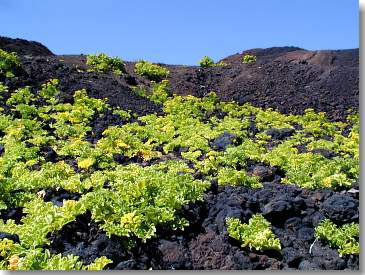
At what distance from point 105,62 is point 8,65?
4493mm

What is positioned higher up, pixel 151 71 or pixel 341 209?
pixel 151 71

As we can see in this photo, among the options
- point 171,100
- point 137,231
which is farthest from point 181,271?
point 171,100

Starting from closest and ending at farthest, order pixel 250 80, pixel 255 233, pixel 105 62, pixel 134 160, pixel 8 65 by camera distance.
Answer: pixel 255 233, pixel 134 160, pixel 8 65, pixel 105 62, pixel 250 80

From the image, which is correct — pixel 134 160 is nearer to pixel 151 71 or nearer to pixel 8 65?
pixel 8 65

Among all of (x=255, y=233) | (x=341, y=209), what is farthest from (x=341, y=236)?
(x=255, y=233)

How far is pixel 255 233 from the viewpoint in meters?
6.68

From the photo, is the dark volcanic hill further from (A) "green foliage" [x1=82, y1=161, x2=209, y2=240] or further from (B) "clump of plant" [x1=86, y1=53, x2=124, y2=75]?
(A) "green foliage" [x1=82, y1=161, x2=209, y2=240]

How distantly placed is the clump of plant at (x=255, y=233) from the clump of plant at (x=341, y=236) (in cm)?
63

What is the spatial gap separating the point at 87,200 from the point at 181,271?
151 cm

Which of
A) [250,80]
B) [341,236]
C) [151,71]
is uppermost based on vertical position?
[151,71]

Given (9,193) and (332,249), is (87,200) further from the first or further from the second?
(332,249)

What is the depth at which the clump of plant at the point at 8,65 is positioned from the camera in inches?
660

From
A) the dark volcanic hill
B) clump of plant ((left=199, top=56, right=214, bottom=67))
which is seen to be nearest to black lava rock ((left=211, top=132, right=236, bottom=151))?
the dark volcanic hill

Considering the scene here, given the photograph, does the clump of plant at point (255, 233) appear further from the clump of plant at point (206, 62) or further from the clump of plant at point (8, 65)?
the clump of plant at point (206, 62)
